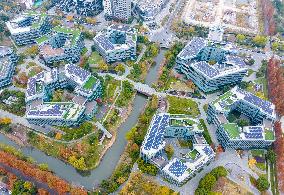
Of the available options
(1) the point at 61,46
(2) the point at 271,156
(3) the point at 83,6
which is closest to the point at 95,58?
(1) the point at 61,46

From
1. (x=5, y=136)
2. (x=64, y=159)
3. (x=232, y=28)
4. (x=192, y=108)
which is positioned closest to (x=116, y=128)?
(x=64, y=159)

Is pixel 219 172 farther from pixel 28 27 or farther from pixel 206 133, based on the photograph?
pixel 28 27

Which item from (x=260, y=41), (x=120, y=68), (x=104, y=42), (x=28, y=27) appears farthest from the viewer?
(x=260, y=41)

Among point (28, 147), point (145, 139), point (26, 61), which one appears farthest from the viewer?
point (26, 61)

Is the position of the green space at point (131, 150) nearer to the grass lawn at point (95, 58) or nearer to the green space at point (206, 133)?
the green space at point (206, 133)

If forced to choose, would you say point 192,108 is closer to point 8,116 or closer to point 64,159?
point 64,159

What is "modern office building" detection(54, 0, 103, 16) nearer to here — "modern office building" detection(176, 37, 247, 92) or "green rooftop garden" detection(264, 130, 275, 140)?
"modern office building" detection(176, 37, 247, 92)
